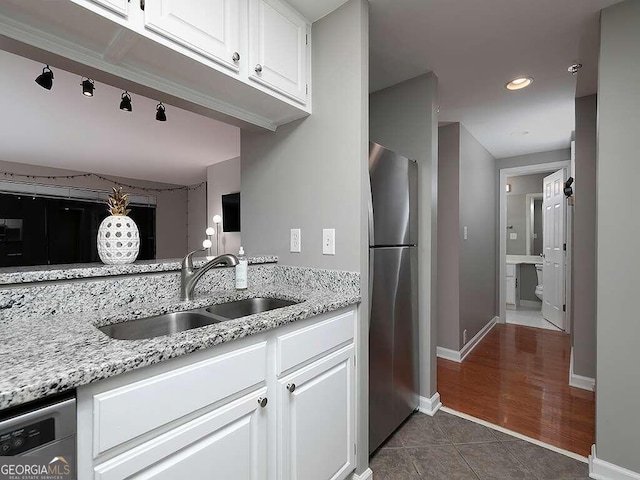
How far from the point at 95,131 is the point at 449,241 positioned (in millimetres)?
4421

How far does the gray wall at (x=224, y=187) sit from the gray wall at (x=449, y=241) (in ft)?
11.1

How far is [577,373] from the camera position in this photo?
256 centimetres

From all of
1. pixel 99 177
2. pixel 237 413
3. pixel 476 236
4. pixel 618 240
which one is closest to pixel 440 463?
pixel 237 413

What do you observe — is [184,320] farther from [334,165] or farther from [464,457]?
[464,457]

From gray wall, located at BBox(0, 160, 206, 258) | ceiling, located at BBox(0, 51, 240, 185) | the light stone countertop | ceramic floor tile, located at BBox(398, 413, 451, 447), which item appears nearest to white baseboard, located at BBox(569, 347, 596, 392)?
ceramic floor tile, located at BBox(398, 413, 451, 447)

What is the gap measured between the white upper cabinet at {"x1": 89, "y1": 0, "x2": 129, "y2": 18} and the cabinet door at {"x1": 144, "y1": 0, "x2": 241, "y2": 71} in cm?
6

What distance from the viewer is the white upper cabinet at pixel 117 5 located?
3.09 ft

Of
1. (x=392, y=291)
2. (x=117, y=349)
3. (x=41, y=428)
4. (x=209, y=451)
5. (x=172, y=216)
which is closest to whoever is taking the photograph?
(x=41, y=428)

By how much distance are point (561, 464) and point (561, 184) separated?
3360mm

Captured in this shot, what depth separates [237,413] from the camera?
0.96 m

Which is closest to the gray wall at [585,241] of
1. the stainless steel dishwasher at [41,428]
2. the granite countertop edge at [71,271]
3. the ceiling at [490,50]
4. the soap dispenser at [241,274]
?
the ceiling at [490,50]

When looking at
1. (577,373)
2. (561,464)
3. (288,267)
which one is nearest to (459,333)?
(577,373)

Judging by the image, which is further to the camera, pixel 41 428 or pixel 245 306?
pixel 245 306

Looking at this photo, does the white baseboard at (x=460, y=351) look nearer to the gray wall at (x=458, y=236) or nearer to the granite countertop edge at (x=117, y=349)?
the gray wall at (x=458, y=236)
